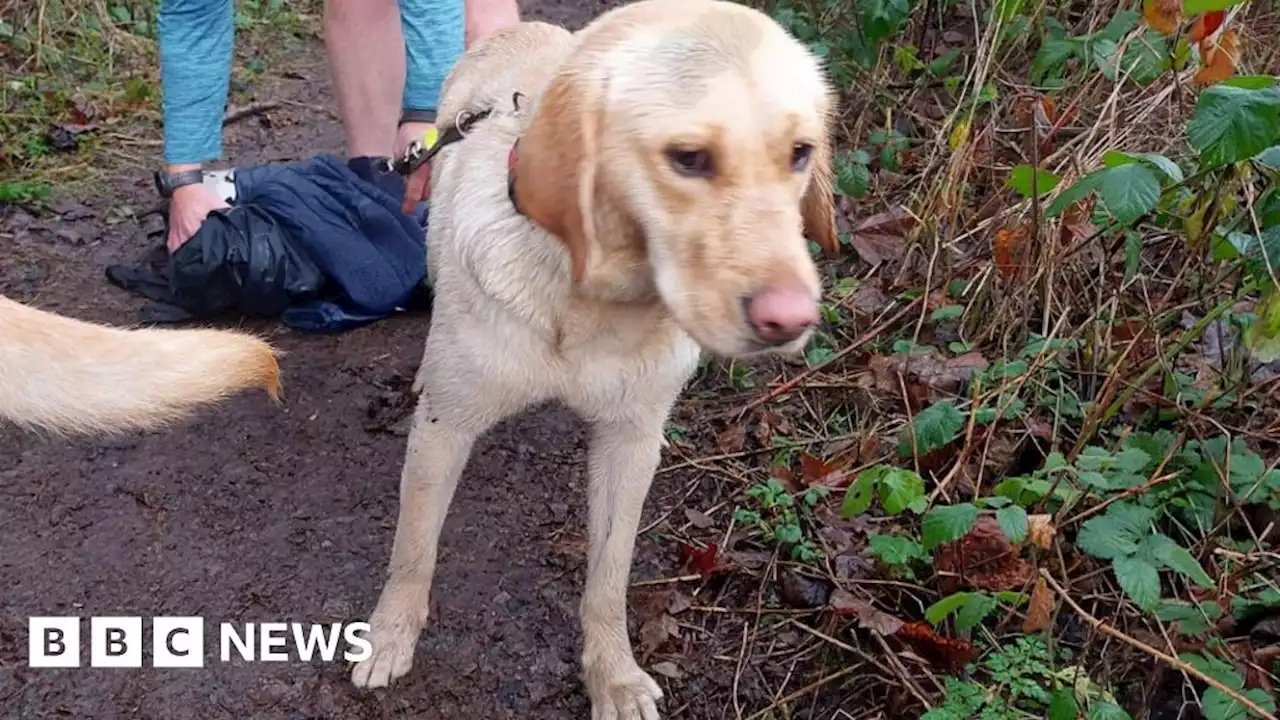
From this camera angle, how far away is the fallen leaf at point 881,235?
330cm

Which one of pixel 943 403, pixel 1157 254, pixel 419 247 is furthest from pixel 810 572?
pixel 419 247

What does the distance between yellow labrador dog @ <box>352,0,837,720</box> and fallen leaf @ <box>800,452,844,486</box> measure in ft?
1.95

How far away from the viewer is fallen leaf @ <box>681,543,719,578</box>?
2.59 meters

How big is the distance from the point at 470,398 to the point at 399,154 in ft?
4.42

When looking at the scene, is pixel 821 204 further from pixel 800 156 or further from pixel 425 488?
pixel 425 488

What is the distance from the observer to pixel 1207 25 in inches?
87.6

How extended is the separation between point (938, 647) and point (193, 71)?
8.07 ft

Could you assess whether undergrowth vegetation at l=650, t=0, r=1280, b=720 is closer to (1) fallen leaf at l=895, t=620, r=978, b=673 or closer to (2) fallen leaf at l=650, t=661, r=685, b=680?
(1) fallen leaf at l=895, t=620, r=978, b=673

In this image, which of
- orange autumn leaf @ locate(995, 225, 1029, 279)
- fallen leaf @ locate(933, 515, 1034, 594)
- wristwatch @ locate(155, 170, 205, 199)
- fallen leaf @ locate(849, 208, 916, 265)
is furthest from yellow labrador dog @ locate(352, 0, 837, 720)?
fallen leaf @ locate(849, 208, 916, 265)

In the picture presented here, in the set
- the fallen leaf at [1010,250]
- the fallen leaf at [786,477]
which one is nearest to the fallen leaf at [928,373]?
the fallen leaf at [1010,250]

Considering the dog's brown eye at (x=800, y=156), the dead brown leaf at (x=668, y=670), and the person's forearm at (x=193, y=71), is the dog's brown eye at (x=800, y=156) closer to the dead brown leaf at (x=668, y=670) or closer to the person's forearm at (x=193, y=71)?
the dead brown leaf at (x=668, y=670)

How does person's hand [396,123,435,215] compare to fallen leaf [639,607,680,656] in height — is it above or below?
above

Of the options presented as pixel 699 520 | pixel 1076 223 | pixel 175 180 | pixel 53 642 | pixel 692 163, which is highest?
pixel 692 163

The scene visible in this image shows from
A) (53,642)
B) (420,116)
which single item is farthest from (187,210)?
(53,642)
